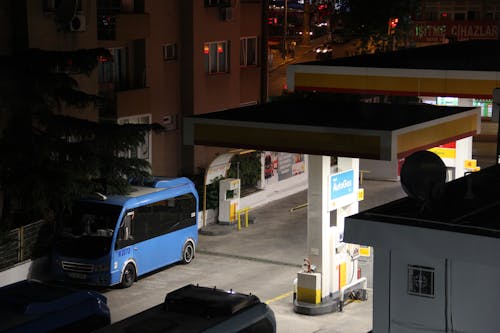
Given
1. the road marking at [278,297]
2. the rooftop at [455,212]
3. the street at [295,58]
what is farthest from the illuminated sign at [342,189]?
the street at [295,58]

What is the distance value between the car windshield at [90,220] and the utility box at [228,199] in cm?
572

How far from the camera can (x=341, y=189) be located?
19828 millimetres

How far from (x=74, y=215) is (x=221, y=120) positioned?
8.09 metres

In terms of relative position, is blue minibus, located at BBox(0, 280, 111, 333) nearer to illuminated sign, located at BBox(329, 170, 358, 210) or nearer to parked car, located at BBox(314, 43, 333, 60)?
illuminated sign, located at BBox(329, 170, 358, 210)

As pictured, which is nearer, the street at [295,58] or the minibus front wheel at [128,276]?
the minibus front wheel at [128,276]

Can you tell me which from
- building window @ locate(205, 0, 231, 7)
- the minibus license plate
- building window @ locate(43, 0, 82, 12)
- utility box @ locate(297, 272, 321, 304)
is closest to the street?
building window @ locate(205, 0, 231, 7)

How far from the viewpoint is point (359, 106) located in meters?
17.8

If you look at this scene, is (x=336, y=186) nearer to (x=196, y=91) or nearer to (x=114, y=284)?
(x=114, y=284)

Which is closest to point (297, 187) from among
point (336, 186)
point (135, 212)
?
point (135, 212)

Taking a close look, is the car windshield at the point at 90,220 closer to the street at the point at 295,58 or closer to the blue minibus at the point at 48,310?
the blue minibus at the point at 48,310

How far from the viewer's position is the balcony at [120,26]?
26.8 m

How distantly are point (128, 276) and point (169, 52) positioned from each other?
33.9 ft

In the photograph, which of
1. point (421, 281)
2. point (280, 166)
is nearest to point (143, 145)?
point (280, 166)

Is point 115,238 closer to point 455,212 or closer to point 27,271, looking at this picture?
point 27,271
